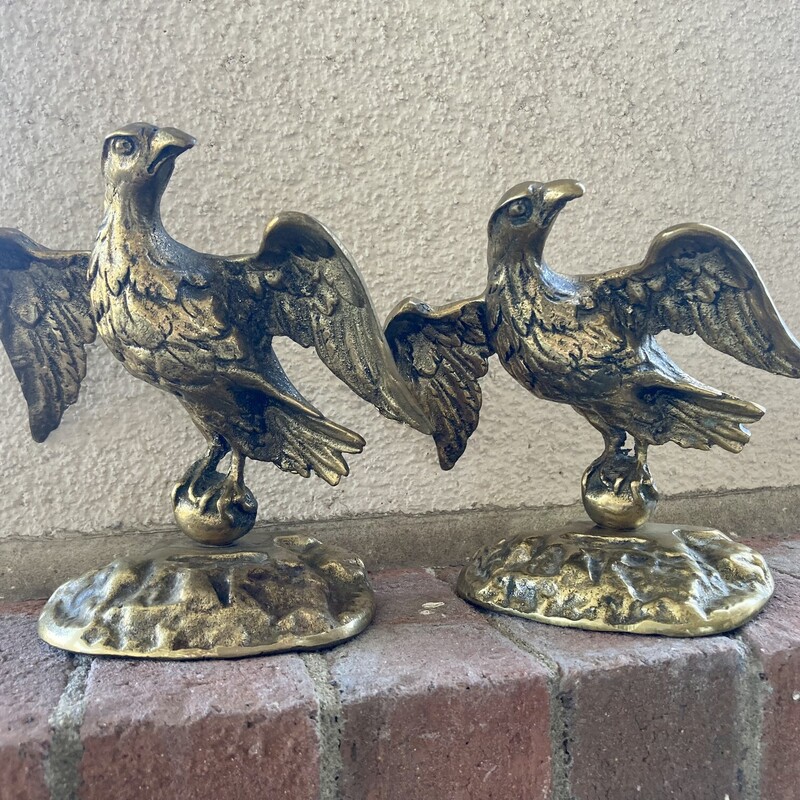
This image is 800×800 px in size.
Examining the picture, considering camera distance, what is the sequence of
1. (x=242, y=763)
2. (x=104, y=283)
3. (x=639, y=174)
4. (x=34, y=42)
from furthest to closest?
1. (x=639, y=174)
2. (x=34, y=42)
3. (x=104, y=283)
4. (x=242, y=763)

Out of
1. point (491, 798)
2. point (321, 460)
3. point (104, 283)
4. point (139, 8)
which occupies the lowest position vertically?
point (491, 798)

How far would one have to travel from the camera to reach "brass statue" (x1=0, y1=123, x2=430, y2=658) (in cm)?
59

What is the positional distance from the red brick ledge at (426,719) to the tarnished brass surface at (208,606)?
0.05 ft

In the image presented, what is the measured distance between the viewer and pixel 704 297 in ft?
2.08

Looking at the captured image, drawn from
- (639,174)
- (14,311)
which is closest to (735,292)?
(639,174)

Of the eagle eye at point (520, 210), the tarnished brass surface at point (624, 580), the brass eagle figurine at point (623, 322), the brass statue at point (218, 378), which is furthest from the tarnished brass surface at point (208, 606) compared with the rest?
the eagle eye at point (520, 210)

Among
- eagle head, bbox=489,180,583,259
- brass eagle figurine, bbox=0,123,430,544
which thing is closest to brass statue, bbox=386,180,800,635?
eagle head, bbox=489,180,583,259

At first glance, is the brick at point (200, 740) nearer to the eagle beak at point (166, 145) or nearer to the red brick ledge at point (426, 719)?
the red brick ledge at point (426, 719)

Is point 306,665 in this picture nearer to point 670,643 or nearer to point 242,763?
point 242,763

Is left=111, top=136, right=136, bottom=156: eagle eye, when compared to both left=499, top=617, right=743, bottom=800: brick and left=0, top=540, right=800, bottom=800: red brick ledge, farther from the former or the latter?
left=499, top=617, right=743, bottom=800: brick

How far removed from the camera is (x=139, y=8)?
2.69 ft

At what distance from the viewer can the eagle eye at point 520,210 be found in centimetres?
64

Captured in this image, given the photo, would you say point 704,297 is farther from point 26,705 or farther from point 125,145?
point 26,705

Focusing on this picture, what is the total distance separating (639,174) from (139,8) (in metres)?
0.63
